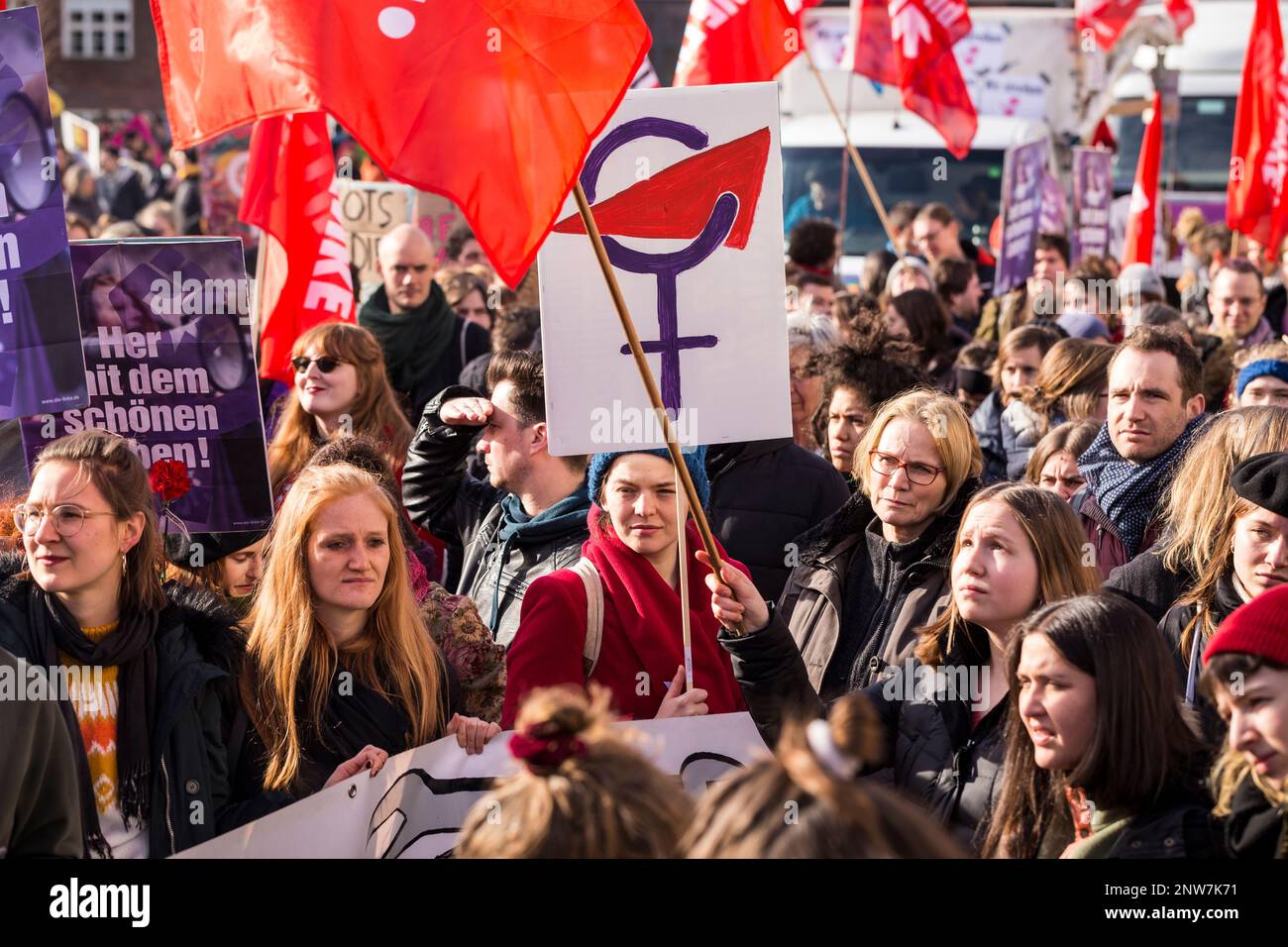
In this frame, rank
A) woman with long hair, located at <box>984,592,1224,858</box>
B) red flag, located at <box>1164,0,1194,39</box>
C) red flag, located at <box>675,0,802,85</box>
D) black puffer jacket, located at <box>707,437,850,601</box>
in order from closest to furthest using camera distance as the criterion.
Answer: woman with long hair, located at <box>984,592,1224,858</box>
black puffer jacket, located at <box>707,437,850,601</box>
red flag, located at <box>675,0,802,85</box>
red flag, located at <box>1164,0,1194,39</box>

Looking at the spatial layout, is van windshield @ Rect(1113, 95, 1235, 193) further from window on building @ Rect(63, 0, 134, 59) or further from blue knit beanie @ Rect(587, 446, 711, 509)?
window on building @ Rect(63, 0, 134, 59)

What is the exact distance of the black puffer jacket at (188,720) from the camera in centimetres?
358

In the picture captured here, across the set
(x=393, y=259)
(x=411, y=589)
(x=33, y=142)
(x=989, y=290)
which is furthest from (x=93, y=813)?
(x=989, y=290)

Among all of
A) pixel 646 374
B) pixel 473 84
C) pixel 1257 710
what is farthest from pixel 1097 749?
pixel 473 84

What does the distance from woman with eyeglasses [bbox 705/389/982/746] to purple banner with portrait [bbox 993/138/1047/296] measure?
691 centimetres

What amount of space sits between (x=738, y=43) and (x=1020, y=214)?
15.3 ft

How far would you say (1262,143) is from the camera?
35.1 feet

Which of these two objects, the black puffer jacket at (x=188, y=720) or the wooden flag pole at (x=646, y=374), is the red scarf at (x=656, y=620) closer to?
the wooden flag pole at (x=646, y=374)

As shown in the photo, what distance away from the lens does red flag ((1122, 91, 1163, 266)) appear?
11.8 meters

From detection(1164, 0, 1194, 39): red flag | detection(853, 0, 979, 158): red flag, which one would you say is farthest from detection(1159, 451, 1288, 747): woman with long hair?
detection(1164, 0, 1194, 39): red flag

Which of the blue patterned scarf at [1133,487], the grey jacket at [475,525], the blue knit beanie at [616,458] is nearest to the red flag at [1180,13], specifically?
the blue patterned scarf at [1133,487]

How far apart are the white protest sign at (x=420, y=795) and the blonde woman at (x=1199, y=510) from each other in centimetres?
109
